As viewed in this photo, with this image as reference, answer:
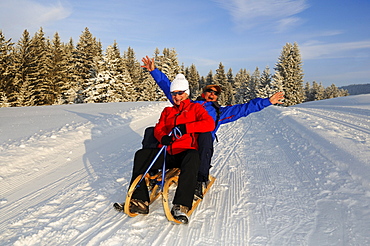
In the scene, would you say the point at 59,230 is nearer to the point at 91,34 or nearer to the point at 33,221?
the point at 33,221

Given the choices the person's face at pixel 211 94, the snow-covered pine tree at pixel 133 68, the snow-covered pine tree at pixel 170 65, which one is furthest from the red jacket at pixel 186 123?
the snow-covered pine tree at pixel 133 68

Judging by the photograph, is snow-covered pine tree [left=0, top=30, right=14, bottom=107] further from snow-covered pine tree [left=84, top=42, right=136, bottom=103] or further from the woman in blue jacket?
the woman in blue jacket

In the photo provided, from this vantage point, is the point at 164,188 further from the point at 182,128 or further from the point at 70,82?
the point at 70,82

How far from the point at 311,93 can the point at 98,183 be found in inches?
3329

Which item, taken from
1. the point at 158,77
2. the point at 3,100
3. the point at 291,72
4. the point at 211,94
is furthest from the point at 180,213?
the point at 291,72

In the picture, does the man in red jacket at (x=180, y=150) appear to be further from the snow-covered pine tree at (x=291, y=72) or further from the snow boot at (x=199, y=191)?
the snow-covered pine tree at (x=291, y=72)

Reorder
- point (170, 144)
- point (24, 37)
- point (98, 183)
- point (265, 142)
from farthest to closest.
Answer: point (24, 37), point (265, 142), point (98, 183), point (170, 144)

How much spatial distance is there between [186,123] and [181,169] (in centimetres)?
69

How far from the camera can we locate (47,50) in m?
32.8

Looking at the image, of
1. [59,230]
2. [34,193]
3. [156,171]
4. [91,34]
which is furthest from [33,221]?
[91,34]

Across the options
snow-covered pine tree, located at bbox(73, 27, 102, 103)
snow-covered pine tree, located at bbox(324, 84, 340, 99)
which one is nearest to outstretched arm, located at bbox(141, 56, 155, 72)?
snow-covered pine tree, located at bbox(73, 27, 102, 103)

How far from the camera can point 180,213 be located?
3.06 m

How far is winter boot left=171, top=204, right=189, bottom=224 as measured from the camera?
3.03 m

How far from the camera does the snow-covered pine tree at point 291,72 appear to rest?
42.0 meters
